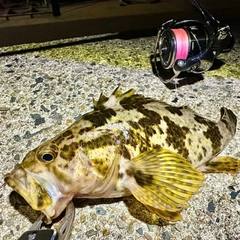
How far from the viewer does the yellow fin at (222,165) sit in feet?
4.54

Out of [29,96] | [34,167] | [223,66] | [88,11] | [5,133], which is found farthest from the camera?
[88,11]

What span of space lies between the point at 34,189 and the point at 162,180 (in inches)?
15.3

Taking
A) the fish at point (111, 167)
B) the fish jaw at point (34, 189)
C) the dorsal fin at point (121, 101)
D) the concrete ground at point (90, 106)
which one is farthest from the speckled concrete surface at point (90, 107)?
the dorsal fin at point (121, 101)

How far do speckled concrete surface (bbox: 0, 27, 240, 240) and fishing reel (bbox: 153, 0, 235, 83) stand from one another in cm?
14

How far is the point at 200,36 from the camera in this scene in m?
1.90

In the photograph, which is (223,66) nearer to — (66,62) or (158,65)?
(158,65)

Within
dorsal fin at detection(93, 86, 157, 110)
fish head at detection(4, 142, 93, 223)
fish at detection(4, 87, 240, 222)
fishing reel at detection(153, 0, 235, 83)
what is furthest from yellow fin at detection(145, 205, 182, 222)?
fishing reel at detection(153, 0, 235, 83)

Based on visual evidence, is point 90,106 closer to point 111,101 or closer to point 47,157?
point 111,101

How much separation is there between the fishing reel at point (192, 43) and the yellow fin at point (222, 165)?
2.01 ft

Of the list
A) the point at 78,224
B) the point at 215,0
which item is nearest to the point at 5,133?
the point at 78,224

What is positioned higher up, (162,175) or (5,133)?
(162,175)

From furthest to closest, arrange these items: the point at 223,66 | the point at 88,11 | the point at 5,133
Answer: the point at 88,11 < the point at 223,66 < the point at 5,133

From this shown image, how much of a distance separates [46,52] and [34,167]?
1.42 metres

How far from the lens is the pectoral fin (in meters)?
1.07
